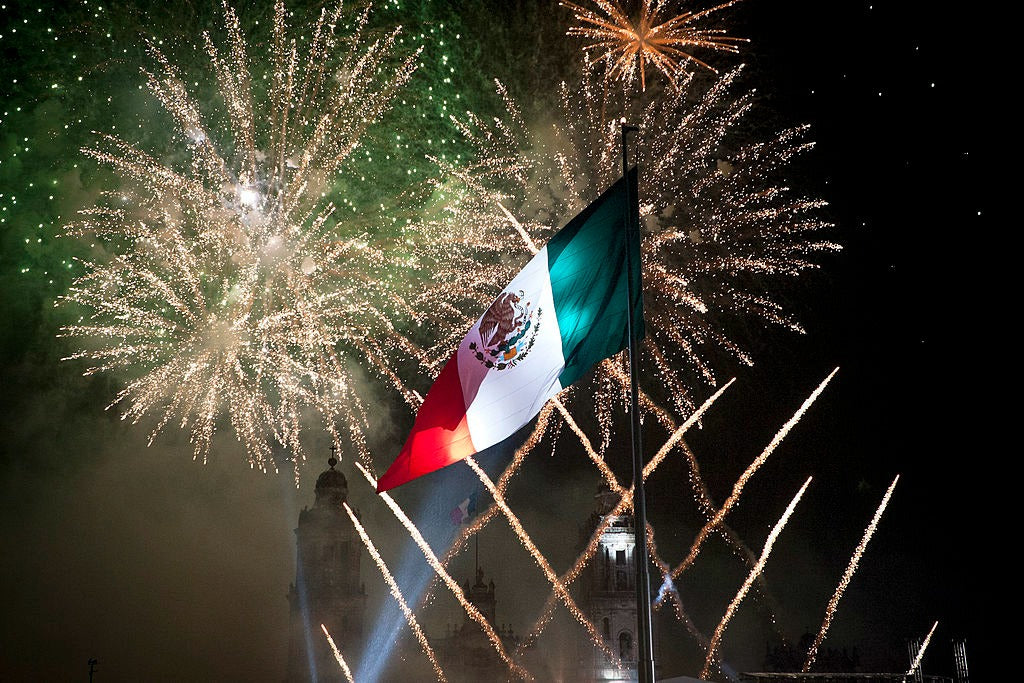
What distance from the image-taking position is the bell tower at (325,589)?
193 feet

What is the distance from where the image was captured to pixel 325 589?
198ft

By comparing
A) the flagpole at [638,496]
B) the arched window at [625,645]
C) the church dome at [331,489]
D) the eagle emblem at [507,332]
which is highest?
the church dome at [331,489]

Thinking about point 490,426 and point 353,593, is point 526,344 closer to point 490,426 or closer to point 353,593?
point 490,426

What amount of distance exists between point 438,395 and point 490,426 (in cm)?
106

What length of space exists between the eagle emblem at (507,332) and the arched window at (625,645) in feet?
170

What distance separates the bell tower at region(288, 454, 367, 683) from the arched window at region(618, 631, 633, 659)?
16.6 metres

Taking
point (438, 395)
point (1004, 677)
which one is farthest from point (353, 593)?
point (438, 395)

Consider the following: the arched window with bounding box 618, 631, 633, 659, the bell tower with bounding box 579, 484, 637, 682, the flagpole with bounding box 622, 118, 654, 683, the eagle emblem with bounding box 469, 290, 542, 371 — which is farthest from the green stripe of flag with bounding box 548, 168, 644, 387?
the arched window with bounding box 618, 631, 633, 659

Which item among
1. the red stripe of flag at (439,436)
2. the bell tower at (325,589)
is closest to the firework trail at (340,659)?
the bell tower at (325,589)

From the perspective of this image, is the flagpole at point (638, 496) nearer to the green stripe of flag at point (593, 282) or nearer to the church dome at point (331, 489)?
the green stripe of flag at point (593, 282)

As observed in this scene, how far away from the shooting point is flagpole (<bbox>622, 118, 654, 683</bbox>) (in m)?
9.23

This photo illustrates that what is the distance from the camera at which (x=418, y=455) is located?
41.6 feet

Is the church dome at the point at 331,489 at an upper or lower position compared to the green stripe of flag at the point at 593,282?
upper

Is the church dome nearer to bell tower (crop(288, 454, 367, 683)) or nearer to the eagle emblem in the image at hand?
bell tower (crop(288, 454, 367, 683))
